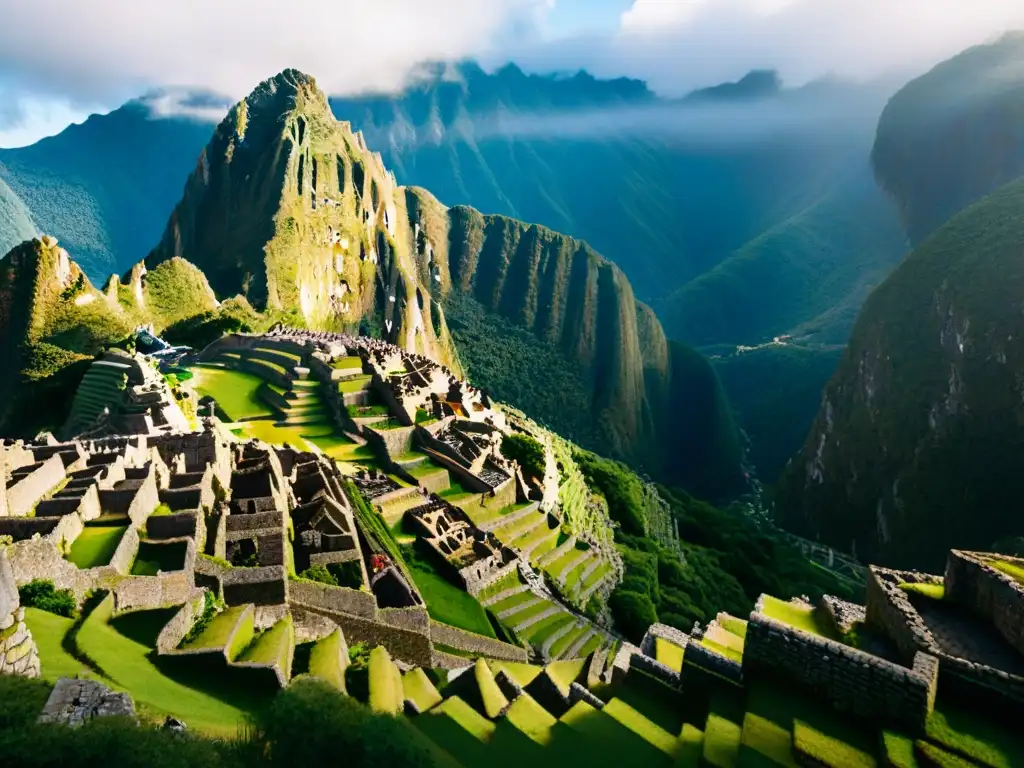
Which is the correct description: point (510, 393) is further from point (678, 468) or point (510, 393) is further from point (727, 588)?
point (727, 588)

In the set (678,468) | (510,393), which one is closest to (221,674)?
(510,393)

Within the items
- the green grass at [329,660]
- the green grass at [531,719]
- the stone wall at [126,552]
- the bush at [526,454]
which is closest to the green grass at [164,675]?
the green grass at [329,660]

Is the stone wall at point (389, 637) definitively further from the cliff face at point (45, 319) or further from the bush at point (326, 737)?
the cliff face at point (45, 319)

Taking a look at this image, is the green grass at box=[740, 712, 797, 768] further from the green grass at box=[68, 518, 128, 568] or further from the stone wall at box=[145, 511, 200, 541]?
the stone wall at box=[145, 511, 200, 541]

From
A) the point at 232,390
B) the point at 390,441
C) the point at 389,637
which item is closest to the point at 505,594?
the point at 389,637

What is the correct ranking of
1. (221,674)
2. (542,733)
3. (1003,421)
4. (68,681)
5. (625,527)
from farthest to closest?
(1003,421)
(625,527)
(221,674)
(542,733)
(68,681)

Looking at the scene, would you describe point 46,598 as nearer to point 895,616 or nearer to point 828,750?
point 828,750

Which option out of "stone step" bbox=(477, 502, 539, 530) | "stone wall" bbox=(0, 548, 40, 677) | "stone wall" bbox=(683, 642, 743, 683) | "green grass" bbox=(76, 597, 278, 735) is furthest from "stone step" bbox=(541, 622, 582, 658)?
"stone wall" bbox=(0, 548, 40, 677)
